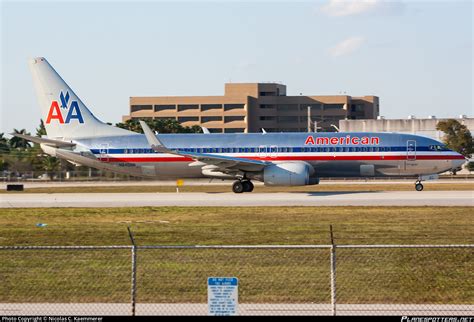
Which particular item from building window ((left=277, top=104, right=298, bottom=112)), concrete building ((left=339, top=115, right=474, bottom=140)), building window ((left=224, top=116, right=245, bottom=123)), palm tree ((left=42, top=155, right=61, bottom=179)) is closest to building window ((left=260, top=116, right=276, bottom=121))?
Answer: building window ((left=277, top=104, right=298, bottom=112))

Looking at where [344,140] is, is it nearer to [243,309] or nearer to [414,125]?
[243,309]

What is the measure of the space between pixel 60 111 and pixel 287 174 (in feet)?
55.2

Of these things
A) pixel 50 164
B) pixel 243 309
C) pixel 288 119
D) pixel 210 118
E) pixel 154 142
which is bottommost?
pixel 243 309

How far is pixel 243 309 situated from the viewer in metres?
15.7

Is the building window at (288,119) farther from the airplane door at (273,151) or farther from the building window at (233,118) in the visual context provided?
the airplane door at (273,151)

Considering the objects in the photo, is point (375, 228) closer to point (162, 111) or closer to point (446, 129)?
point (446, 129)

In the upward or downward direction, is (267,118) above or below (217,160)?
above

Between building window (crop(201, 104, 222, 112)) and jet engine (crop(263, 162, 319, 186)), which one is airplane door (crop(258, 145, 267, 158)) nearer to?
jet engine (crop(263, 162, 319, 186))

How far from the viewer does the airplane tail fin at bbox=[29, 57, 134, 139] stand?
180 feet

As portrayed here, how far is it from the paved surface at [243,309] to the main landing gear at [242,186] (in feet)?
117

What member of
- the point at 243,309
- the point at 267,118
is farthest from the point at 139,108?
the point at 243,309

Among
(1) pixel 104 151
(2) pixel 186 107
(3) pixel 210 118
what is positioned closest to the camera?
(1) pixel 104 151

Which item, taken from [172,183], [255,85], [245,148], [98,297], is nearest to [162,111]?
[255,85]

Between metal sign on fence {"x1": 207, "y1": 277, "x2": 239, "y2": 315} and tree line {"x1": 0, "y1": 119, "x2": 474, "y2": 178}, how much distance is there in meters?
70.6
